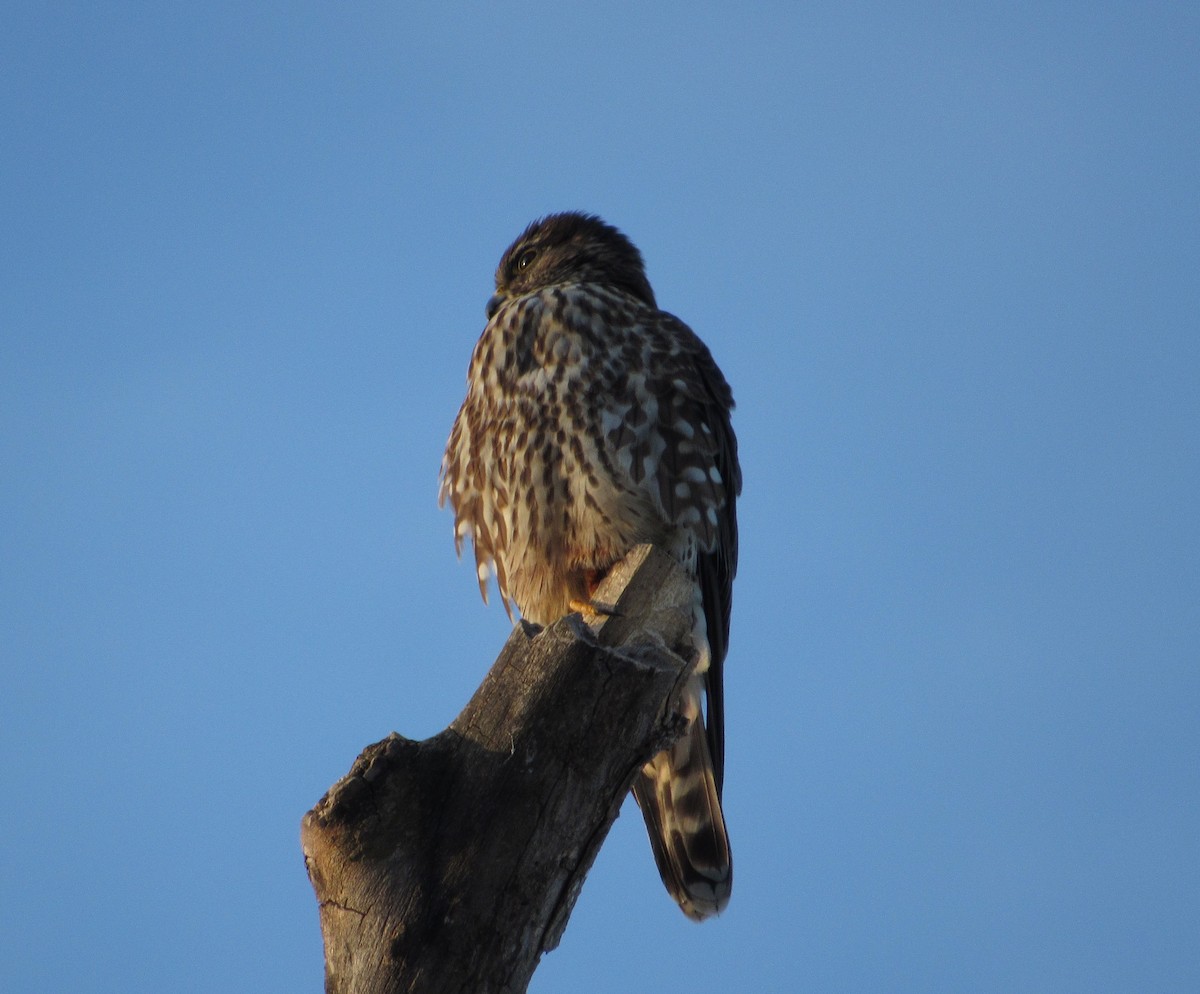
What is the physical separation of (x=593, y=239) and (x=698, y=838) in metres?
2.67

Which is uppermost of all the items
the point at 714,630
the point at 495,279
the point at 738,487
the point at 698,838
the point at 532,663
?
the point at 495,279

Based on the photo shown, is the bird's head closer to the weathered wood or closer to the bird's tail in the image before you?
the bird's tail

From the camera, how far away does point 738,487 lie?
4.92 meters

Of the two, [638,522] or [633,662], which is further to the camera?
[638,522]

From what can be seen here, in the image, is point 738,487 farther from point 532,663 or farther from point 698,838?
point 532,663

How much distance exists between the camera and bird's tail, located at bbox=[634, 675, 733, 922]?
4047 mm

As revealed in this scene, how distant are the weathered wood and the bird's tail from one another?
4.25 feet

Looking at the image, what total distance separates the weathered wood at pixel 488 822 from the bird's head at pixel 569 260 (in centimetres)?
285

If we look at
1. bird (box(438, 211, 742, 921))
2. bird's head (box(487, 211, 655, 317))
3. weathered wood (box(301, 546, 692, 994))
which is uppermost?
bird's head (box(487, 211, 655, 317))

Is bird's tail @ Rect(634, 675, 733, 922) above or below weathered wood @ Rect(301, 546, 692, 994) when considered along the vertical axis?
above

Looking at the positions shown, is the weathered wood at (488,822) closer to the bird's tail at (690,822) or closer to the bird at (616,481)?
the bird's tail at (690,822)

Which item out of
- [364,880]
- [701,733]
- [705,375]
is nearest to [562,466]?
[705,375]

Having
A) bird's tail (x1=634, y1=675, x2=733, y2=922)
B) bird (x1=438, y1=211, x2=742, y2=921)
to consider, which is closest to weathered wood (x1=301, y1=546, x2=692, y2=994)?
bird's tail (x1=634, y1=675, x2=733, y2=922)

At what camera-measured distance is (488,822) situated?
8.43 ft
